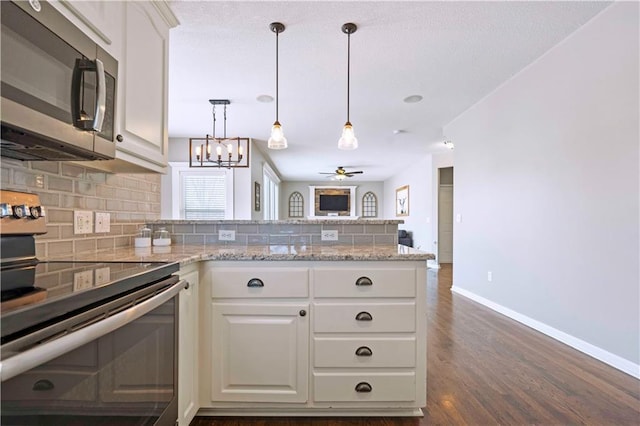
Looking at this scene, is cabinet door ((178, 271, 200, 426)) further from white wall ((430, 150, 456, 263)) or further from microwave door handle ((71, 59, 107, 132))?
white wall ((430, 150, 456, 263))

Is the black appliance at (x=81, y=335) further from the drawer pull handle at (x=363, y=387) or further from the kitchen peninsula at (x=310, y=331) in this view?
the drawer pull handle at (x=363, y=387)

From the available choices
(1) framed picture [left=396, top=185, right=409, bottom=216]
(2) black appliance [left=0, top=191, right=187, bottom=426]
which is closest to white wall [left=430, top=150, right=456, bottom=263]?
(1) framed picture [left=396, top=185, right=409, bottom=216]

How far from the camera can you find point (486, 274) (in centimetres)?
406

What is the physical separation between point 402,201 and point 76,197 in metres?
8.72

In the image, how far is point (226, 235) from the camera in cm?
230

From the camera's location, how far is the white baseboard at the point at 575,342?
2262 mm

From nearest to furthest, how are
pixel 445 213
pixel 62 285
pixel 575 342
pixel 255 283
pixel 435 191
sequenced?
pixel 62 285, pixel 255 283, pixel 575 342, pixel 435 191, pixel 445 213

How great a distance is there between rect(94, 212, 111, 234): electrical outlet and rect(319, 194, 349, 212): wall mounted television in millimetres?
9757

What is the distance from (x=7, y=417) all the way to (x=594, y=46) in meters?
3.71

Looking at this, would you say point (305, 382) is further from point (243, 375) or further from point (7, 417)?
point (7, 417)

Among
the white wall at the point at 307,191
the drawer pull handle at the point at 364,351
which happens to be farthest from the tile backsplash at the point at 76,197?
the white wall at the point at 307,191

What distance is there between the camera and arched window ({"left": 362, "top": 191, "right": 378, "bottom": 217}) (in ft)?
38.4

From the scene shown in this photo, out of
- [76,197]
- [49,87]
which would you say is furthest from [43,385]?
[76,197]

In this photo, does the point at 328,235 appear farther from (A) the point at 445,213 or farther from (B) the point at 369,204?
(B) the point at 369,204
